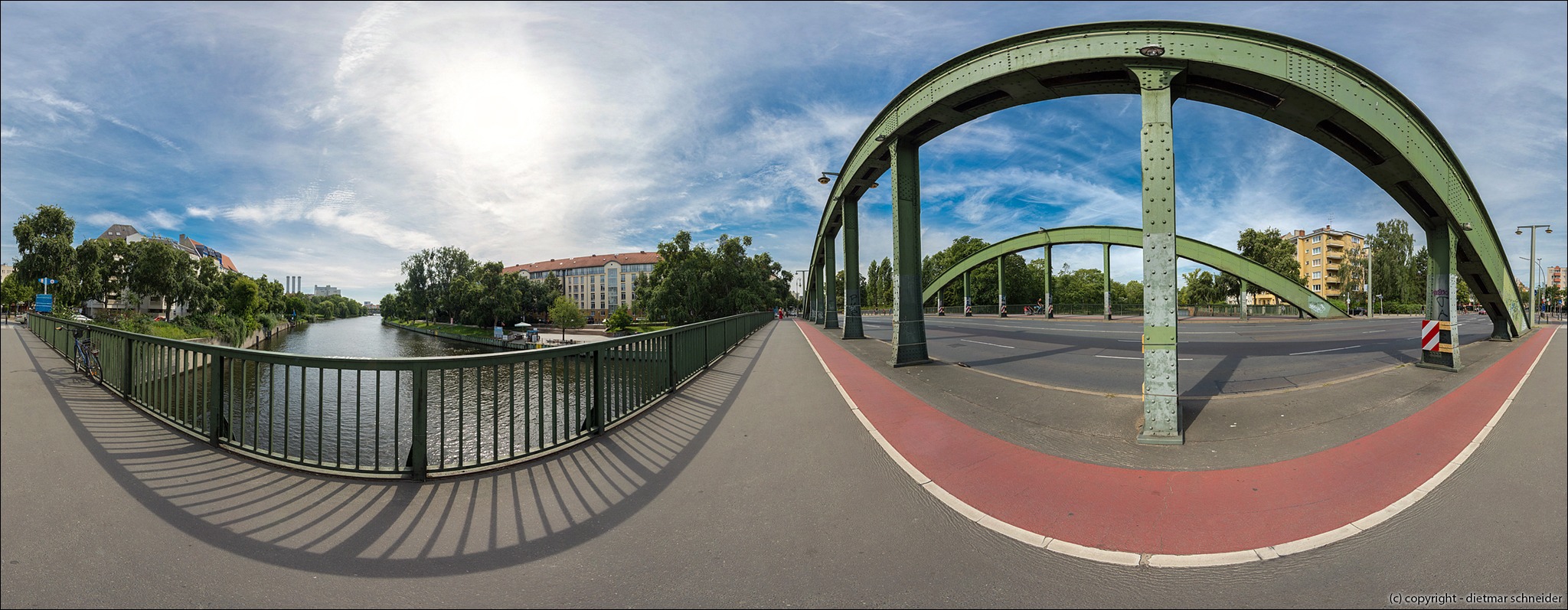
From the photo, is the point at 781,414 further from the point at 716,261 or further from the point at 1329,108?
the point at 716,261

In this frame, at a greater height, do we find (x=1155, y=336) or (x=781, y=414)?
(x=1155, y=336)

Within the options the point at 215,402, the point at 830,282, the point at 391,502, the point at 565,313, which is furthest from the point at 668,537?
the point at 565,313

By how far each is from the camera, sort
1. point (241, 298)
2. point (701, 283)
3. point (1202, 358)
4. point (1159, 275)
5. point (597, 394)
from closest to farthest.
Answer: point (597, 394) < point (1159, 275) < point (1202, 358) < point (701, 283) < point (241, 298)

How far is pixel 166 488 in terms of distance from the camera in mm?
3701

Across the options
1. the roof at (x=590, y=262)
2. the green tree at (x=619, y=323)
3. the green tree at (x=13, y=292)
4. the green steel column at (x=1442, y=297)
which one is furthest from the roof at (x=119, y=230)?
the green steel column at (x=1442, y=297)

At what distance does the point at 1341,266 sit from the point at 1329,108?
8018 cm

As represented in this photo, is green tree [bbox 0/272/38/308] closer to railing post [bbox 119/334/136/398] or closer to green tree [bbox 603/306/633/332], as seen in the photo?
green tree [bbox 603/306/633/332]

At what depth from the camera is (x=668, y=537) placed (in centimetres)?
304

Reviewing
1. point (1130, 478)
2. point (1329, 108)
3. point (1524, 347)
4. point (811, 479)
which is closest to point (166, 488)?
point (811, 479)

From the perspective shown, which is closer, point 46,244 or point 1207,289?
point 46,244

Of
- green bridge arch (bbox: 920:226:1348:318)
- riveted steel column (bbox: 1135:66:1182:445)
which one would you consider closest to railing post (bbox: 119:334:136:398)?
riveted steel column (bbox: 1135:66:1182:445)

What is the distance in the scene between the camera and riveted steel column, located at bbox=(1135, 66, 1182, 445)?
17.4 ft

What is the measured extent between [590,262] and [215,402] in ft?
372

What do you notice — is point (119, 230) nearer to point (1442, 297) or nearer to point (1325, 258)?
point (1442, 297)
